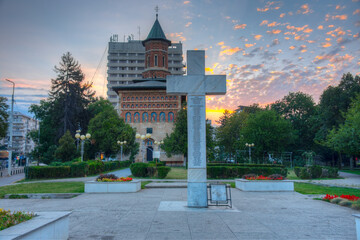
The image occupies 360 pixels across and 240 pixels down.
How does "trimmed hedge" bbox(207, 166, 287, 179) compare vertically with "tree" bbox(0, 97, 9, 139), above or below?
below

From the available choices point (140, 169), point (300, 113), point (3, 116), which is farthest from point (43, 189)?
point (300, 113)

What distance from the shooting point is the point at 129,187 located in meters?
13.1

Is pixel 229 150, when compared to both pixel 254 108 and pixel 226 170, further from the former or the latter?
pixel 226 170

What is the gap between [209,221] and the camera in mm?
6895

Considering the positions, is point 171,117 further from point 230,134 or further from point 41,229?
point 41,229

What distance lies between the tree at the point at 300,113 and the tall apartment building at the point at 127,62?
42008 millimetres

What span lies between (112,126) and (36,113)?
Answer: 21.9m

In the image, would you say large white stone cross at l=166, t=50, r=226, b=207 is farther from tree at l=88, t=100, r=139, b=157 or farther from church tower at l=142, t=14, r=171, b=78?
church tower at l=142, t=14, r=171, b=78

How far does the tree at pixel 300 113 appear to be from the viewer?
52281 mm

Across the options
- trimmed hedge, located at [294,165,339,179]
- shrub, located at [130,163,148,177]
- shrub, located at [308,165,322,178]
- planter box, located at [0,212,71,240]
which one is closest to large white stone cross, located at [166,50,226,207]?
planter box, located at [0,212,71,240]

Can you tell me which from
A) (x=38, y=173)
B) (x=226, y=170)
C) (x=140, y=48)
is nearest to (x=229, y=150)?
(x=226, y=170)

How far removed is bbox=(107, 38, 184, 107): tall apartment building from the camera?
9019 centimetres

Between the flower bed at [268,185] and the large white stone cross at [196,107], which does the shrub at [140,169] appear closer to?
the flower bed at [268,185]

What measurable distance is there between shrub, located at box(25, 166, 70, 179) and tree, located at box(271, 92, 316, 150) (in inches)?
1759
